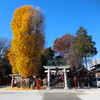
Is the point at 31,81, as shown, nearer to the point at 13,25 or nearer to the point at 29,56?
the point at 29,56

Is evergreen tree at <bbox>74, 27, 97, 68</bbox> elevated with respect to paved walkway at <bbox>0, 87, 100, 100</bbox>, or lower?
elevated

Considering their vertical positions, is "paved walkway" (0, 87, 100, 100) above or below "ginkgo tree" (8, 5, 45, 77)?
below

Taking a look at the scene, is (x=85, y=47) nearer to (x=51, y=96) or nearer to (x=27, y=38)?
(x=27, y=38)

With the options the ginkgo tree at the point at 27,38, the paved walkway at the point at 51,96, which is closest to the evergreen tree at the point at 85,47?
the ginkgo tree at the point at 27,38

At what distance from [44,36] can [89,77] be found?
10.9 m

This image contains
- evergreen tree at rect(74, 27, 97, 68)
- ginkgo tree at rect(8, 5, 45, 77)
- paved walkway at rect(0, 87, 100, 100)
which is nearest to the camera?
paved walkway at rect(0, 87, 100, 100)

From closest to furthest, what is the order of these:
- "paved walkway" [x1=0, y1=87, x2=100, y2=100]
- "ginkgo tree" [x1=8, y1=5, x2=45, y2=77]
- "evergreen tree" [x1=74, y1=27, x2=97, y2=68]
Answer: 1. "paved walkway" [x1=0, y1=87, x2=100, y2=100]
2. "ginkgo tree" [x1=8, y1=5, x2=45, y2=77]
3. "evergreen tree" [x1=74, y1=27, x2=97, y2=68]

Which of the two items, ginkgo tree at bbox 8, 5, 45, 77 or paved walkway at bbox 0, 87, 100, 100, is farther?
ginkgo tree at bbox 8, 5, 45, 77

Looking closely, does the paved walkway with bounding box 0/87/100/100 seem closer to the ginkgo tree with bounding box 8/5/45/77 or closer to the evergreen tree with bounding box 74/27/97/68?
the ginkgo tree with bounding box 8/5/45/77

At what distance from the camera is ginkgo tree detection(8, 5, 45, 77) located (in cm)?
1923

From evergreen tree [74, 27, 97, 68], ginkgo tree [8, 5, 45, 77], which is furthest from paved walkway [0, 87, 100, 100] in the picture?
evergreen tree [74, 27, 97, 68]

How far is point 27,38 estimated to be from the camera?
19641 mm

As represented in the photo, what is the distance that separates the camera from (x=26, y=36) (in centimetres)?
1964

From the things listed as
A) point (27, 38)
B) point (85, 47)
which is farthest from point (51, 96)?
point (85, 47)
